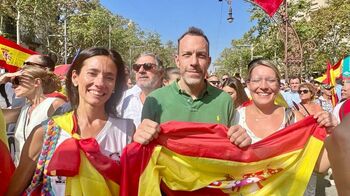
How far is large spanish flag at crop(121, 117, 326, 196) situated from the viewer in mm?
2781

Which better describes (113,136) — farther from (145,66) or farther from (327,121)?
(145,66)

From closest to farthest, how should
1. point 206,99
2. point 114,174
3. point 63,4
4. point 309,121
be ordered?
1. point 114,174
2. point 309,121
3. point 206,99
4. point 63,4

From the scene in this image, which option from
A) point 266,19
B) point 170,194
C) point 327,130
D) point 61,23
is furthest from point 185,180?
point 61,23

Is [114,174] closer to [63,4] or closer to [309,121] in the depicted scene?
[309,121]

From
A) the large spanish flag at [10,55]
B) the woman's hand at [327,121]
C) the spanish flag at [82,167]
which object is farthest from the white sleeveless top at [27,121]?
the large spanish flag at [10,55]

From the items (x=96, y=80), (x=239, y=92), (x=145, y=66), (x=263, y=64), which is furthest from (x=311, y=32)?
(x=96, y=80)

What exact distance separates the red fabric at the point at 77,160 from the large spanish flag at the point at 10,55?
16.2 ft

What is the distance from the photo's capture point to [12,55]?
23.6 feet

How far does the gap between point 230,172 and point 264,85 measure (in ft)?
3.21

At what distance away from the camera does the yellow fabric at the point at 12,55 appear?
278 inches

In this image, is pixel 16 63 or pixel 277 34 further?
pixel 277 34

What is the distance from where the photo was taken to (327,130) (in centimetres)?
307

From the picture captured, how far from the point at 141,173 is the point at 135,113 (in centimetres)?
191

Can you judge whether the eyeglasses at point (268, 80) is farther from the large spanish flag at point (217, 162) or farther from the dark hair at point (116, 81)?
the dark hair at point (116, 81)
